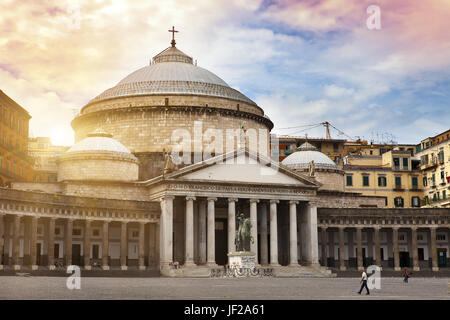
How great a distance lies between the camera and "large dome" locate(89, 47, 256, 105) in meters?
77.9

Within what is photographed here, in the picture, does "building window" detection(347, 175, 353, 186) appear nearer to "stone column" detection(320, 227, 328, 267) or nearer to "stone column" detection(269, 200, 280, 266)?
"stone column" detection(320, 227, 328, 267)

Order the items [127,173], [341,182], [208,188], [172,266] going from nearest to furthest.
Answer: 1. [172,266]
2. [208,188]
3. [127,173]
4. [341,182]

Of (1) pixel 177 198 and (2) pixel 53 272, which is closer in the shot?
(2) pixel 53 272

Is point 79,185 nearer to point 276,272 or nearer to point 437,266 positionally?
point 276,272

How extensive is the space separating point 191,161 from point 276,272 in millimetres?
17244

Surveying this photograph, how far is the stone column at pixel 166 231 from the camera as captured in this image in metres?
62.6

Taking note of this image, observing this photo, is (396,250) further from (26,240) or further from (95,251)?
(26,240)

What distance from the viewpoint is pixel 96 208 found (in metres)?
61.8

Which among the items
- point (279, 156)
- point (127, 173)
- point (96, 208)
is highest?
point (279, 156)

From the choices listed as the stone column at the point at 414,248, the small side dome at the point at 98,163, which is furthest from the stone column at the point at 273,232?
the stone column at the point at 414,248

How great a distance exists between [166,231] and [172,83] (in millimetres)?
22364

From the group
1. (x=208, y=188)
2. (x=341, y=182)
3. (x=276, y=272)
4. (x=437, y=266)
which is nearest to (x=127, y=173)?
(x=208, y=188)

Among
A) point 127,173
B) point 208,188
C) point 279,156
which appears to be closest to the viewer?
point 208,188

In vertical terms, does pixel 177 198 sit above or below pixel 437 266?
above
